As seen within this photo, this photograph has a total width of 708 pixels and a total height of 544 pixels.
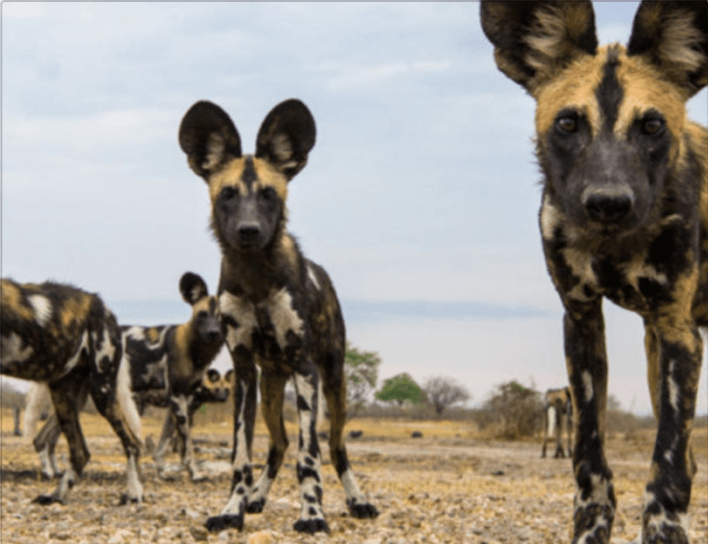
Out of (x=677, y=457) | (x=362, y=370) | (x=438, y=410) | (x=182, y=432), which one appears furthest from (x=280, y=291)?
(x=438, y=410)

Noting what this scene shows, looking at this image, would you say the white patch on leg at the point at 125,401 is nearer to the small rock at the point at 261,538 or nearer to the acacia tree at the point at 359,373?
the small rock at the point at 261,538

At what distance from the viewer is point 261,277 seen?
5633mm

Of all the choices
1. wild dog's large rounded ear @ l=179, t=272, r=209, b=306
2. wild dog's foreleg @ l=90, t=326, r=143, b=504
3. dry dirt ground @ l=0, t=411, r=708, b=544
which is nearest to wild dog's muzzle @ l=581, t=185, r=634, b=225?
dry dirt ground @ l=0, t=411, r=708, b=544

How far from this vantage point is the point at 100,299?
7.67 meters

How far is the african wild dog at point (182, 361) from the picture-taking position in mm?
10094

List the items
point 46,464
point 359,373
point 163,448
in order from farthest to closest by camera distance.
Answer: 1. point 359,373
2. point 163,448
3. point 46,464

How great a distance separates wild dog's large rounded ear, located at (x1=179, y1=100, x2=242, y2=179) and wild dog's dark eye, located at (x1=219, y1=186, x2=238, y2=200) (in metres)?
0.23

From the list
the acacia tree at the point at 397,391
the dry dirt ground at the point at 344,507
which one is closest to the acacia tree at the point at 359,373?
the acacia tree at the point at 397,391

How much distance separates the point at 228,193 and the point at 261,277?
1.69 ft

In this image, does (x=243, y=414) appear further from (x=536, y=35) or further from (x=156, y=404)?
(x=156, y=404)

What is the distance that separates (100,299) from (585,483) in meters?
5.20

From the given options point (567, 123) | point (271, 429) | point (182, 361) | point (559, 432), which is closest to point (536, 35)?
point (567, 123)

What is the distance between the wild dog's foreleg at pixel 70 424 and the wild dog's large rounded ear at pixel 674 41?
205 inches

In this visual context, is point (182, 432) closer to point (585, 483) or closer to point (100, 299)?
point (100, 299)
